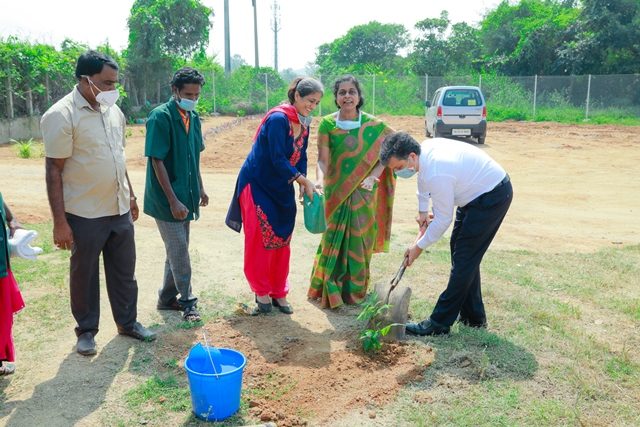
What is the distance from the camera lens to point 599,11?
901 inches

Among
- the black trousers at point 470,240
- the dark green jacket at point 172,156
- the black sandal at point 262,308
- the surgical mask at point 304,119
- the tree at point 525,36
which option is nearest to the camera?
the black trousers at point 470,240

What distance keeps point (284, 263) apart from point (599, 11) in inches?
898

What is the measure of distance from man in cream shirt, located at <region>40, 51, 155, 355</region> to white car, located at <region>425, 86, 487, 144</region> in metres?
12.5

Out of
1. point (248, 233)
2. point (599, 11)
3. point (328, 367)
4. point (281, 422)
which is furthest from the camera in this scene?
point (599, 11)

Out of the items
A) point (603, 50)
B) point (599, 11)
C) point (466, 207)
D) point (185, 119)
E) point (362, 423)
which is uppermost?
point (599, 11)

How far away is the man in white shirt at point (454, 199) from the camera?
3744mm

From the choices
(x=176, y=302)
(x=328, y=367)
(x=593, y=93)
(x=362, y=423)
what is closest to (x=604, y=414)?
(x=362, y=423)

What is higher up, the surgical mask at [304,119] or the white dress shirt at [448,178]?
the surgical mask at [304,119]

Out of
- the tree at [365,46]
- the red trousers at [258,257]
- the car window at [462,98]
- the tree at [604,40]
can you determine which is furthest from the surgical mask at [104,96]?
the tree at [365,46]

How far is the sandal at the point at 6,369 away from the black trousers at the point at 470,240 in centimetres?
275

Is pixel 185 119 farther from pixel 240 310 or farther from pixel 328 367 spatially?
pixel 328 367

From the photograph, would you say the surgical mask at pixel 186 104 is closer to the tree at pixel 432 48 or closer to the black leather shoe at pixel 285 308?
the black leather shoe at pixel 285 308

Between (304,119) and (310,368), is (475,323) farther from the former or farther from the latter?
(304,119)

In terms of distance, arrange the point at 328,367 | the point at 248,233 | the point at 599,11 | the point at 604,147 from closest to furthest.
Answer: the point at 328,367 → the point at 248,233 → the point at 604,147 → the point at 599,11
